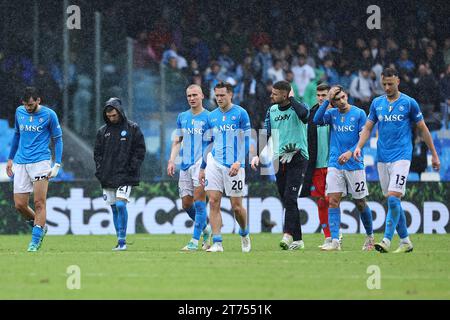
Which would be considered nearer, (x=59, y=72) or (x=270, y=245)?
(x=270, y=245)

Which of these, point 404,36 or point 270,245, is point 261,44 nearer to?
point 404,36

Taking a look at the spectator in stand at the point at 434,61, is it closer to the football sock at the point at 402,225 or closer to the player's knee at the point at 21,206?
the football sock at the point at 402,225

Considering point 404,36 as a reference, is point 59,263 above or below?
below

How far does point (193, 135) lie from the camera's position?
1631 cm

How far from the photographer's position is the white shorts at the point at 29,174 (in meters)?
15.6

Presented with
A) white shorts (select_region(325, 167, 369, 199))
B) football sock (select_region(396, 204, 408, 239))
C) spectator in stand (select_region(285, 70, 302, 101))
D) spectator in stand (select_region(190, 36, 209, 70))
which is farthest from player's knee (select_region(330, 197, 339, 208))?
spectator in stand (select_region(190, 36, 209, 70))

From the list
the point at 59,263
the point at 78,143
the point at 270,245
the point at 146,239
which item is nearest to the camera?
the point at 59,263

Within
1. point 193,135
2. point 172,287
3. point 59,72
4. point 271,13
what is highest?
point 271,13

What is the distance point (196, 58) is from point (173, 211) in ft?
13.8

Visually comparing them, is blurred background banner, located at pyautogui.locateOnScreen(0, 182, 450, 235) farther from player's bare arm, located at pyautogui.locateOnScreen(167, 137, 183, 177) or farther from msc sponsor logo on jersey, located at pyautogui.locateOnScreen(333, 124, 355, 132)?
msc sponsor logo on jersey, located at pyautogui.locateOnScreen(333, 124, 355, 132)

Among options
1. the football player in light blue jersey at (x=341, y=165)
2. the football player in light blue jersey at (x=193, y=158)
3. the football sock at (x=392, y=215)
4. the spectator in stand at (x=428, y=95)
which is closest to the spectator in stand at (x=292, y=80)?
the spectator in stand at (x=428, y=95)

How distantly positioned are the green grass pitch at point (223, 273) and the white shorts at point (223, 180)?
33.3 inches

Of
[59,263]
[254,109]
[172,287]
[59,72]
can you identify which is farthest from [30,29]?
[172,287]

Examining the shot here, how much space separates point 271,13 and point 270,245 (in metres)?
9.52
